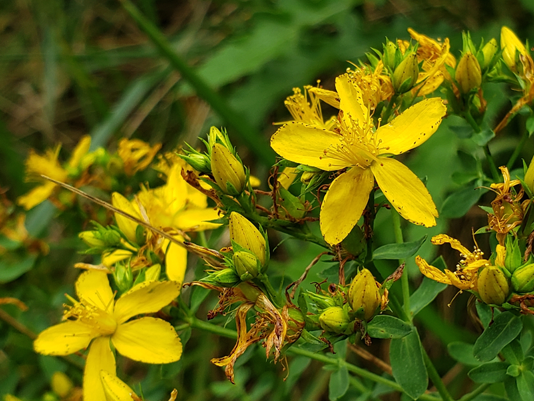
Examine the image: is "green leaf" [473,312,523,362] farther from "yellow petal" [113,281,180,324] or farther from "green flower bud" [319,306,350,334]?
"yellow petal" [113,281,180,324]

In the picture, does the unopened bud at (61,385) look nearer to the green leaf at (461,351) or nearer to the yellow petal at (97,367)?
the yellow petal at (97,367)

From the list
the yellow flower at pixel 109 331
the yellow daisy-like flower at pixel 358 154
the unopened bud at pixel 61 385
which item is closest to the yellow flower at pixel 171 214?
the yellow flower at pixel 109 331

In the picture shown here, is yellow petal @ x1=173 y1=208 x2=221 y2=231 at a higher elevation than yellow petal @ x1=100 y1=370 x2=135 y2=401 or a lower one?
higher

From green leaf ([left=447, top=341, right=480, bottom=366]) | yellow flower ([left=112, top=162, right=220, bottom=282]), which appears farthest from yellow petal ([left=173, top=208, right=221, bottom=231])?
green leaf ([left=447, top=341, right=480, bottom=366])

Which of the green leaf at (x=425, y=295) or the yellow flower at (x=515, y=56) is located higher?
the yellow flower at (x=515, y=56)

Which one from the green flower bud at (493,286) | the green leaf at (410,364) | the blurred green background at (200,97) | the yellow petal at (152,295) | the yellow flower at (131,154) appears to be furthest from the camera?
the blurred green background at (200,97)
